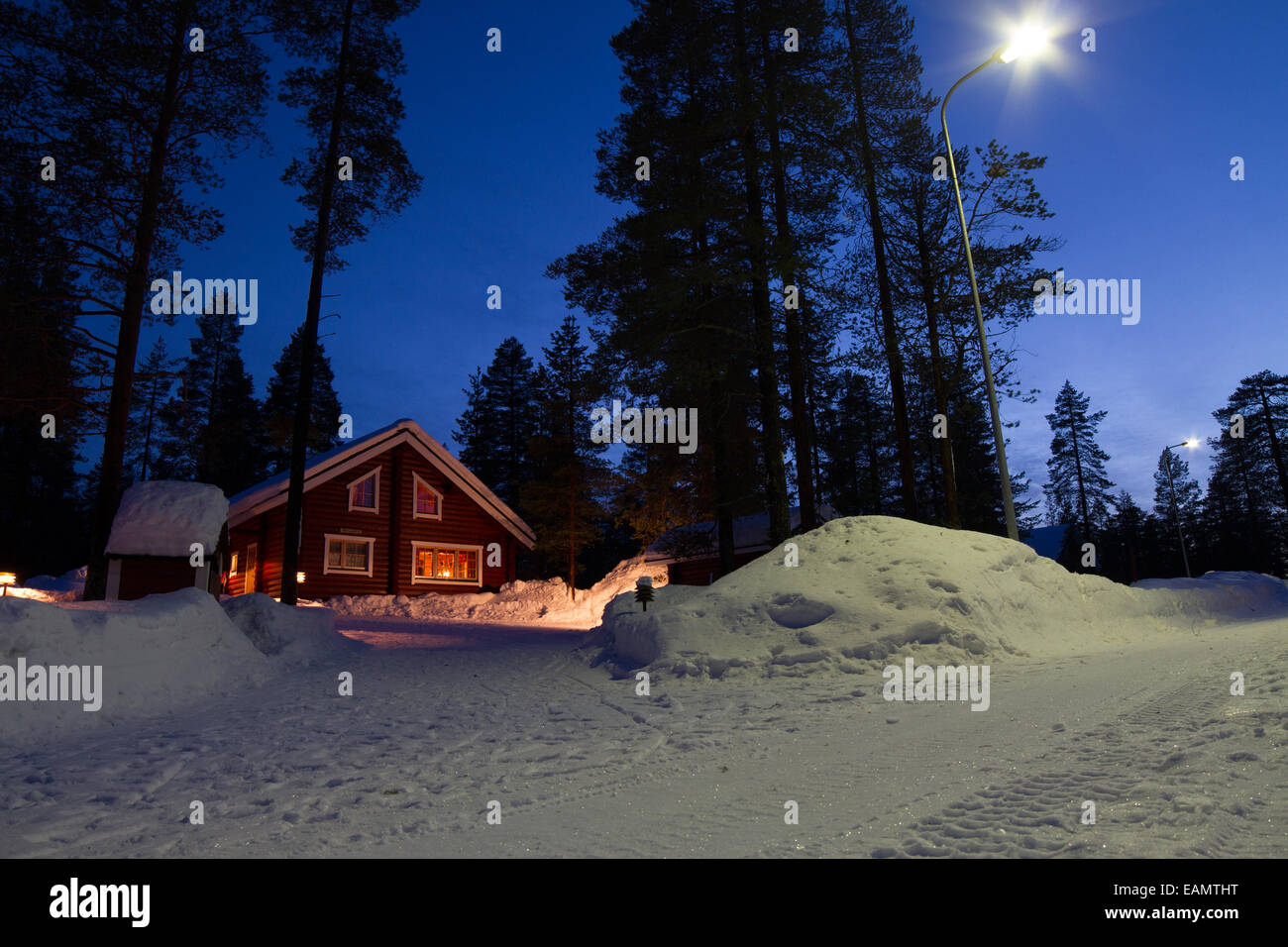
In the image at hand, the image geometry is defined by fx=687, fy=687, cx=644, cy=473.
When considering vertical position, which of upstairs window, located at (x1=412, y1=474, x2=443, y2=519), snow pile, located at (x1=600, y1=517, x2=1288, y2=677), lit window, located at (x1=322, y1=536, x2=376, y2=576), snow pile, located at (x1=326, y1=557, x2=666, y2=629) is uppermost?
upstairs window, located at (x1=412, y1=474, x2=443, y2=519)

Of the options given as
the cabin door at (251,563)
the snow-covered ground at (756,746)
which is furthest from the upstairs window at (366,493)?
the snow-covered ground at (756,746)

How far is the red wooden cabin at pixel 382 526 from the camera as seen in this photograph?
25438 mm

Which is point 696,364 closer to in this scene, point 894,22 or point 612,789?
point 612,789

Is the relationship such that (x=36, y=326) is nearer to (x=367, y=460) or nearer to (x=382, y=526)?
(x=367, y=460)

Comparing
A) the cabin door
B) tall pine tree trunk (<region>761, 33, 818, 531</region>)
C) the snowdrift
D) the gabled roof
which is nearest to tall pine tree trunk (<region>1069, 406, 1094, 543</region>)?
the gabled roof

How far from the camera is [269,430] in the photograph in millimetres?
42781

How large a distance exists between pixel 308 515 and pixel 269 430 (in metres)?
20.8

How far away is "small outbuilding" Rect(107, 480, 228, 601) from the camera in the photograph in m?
17.2

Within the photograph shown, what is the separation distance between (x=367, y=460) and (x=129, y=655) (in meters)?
20.2

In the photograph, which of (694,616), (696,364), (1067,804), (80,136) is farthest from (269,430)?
(1067,804)

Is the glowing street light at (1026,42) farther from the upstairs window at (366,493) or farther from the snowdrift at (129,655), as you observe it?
the upstairs window at (366,493)

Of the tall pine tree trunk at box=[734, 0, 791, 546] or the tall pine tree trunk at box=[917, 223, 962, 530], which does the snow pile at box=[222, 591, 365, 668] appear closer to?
the tall pine tree trunk at box=[734, 0, 791, 546]

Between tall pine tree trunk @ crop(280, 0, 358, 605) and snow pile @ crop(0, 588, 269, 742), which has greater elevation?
tall pine tree trunk @ crop(280, 0, 358, 605)

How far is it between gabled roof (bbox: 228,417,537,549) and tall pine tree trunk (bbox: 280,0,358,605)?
27.3 ft
